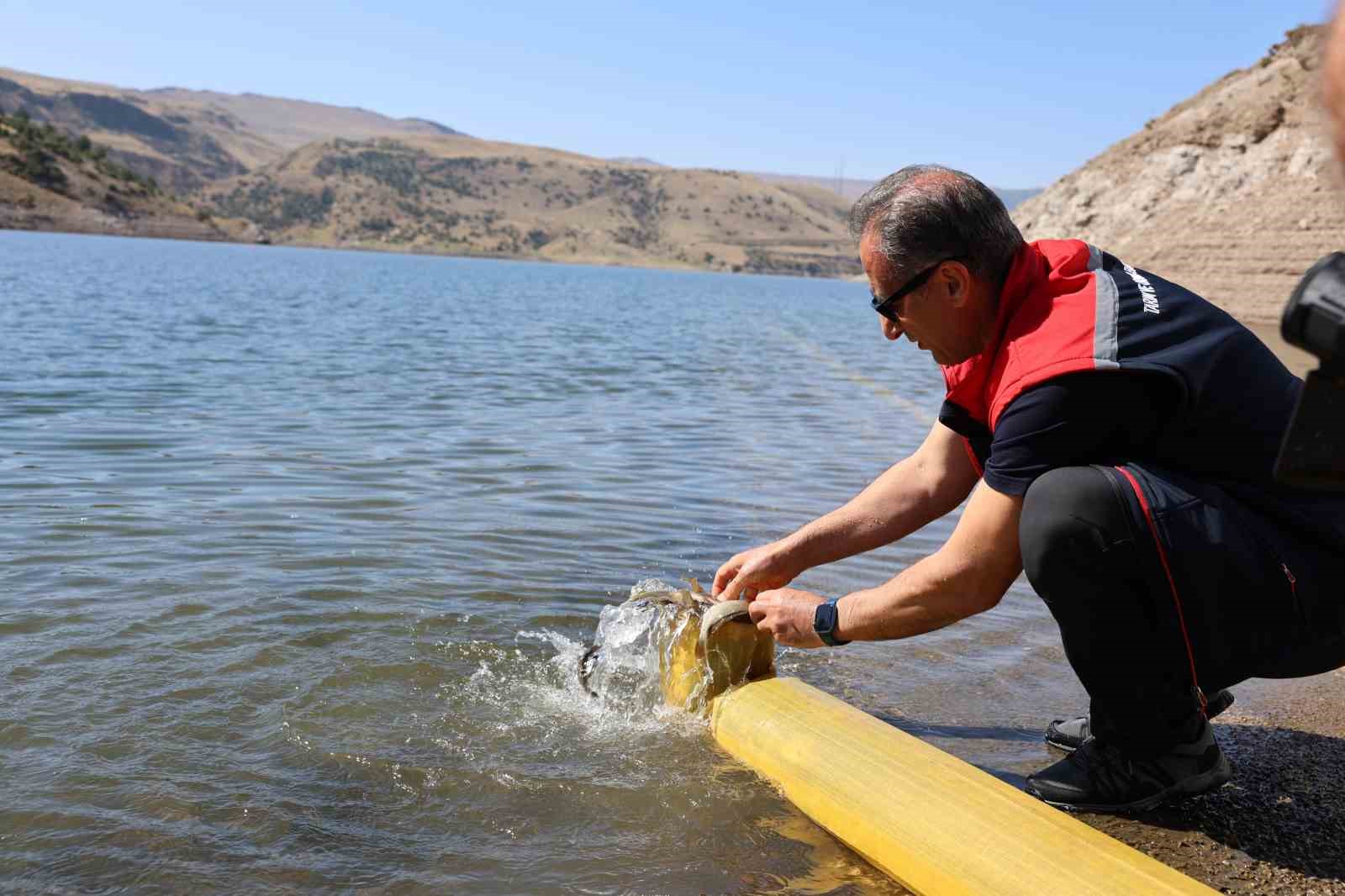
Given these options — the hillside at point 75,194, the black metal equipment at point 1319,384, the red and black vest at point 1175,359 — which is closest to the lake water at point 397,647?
the red and black vest at point 1175,359

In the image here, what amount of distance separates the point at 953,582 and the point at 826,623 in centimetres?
48

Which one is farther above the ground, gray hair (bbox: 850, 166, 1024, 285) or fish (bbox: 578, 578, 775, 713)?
gray hair (bbox: 850, 166, 1024, 285)

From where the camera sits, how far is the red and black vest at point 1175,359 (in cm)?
288

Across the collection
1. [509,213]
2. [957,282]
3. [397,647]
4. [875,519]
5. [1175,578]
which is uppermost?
[509,213]

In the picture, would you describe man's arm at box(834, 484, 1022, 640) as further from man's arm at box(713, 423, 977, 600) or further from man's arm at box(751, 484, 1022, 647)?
man's arm at box(713, 423, 977, 600)

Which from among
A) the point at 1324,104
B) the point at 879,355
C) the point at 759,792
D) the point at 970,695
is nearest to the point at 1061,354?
the point at 759,792

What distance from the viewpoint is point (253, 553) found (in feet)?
21.2

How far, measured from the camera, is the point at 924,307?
11.0ft

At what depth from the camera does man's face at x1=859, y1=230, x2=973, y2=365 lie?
3.29m

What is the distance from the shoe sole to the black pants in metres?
0.46

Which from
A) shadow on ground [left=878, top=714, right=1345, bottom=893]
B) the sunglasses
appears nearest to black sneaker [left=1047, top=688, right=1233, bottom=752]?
shadow on ground [left=878, top=714, right=1345, bottom=893]

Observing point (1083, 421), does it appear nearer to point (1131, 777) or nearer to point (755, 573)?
point (1131, 777)

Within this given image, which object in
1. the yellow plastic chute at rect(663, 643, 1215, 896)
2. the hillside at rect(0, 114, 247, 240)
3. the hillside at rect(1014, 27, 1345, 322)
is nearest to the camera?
the yellow plastic chute at rect(663, 643, 1215, 896)

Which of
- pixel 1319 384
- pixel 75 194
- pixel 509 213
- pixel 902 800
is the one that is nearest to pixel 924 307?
pixel 902 800
